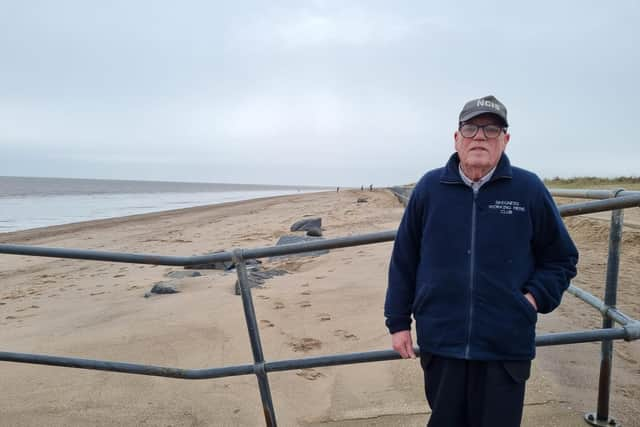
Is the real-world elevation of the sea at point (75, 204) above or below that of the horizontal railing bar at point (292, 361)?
below

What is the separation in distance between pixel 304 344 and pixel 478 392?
2.39 metres

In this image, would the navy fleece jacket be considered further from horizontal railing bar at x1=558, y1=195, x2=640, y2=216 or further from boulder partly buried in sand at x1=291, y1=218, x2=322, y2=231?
boulder partly buried in sand at x1=291, y1=218, x2=322, y2=231

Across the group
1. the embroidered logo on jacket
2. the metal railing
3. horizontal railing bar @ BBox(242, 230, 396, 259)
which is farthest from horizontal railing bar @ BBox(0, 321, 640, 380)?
the embroidered logo on jacket

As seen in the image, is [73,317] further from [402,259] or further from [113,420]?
[402,259]

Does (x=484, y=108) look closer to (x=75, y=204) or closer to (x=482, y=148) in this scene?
(x=482, y=148)

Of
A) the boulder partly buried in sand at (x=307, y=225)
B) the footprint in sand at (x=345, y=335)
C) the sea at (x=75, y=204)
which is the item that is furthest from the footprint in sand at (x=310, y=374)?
the sea at (x=75, y=204)

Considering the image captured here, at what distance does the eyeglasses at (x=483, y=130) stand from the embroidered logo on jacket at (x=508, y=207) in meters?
0.25

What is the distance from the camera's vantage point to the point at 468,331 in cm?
166

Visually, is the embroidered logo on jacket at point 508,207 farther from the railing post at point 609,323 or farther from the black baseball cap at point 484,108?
the railing post at point 609,323

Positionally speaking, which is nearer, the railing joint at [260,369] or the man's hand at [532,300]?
the man's hand at [532,300]

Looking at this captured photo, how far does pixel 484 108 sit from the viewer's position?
5.52 ft

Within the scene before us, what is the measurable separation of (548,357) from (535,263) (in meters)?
2.12

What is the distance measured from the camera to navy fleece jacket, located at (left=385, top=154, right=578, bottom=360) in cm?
164

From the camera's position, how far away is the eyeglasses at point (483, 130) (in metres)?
1.71
